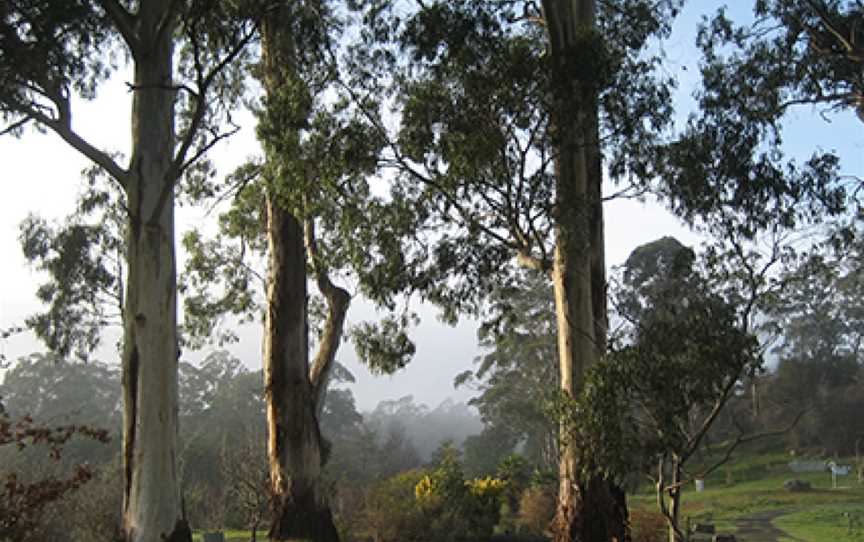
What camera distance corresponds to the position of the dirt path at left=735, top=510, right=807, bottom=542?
520 inches

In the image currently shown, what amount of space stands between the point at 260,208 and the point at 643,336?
891 centimetres

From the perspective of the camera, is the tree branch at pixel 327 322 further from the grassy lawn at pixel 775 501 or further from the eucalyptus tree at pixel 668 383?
the grassy lawn at pixel 775 501

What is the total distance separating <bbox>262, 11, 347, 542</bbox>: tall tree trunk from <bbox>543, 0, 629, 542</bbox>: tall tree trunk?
11.8ft

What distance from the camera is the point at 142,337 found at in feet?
26.2

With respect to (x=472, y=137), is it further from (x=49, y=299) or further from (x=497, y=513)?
(x=49, y=299)

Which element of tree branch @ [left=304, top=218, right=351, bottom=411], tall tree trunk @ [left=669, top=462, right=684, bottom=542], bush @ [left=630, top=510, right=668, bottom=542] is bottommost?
bush @ [left=630, top=510, right=668, bottom=542]

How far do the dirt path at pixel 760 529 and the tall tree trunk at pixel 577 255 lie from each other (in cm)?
568

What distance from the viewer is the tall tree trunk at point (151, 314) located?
7.58 metres

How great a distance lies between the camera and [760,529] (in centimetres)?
1474

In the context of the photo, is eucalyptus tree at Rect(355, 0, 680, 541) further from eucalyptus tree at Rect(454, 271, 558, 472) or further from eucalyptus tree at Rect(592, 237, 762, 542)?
eucalyptus tree at Rect(454, 271, 558, 472)

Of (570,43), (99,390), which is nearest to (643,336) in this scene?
(570,43)

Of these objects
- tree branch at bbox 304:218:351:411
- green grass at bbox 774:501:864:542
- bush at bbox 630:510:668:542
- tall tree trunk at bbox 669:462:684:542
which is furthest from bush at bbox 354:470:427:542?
green grass at bbox 774:501:864:542

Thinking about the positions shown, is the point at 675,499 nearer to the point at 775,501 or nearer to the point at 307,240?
the point at 307,240

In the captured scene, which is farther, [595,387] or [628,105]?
[628,105]
